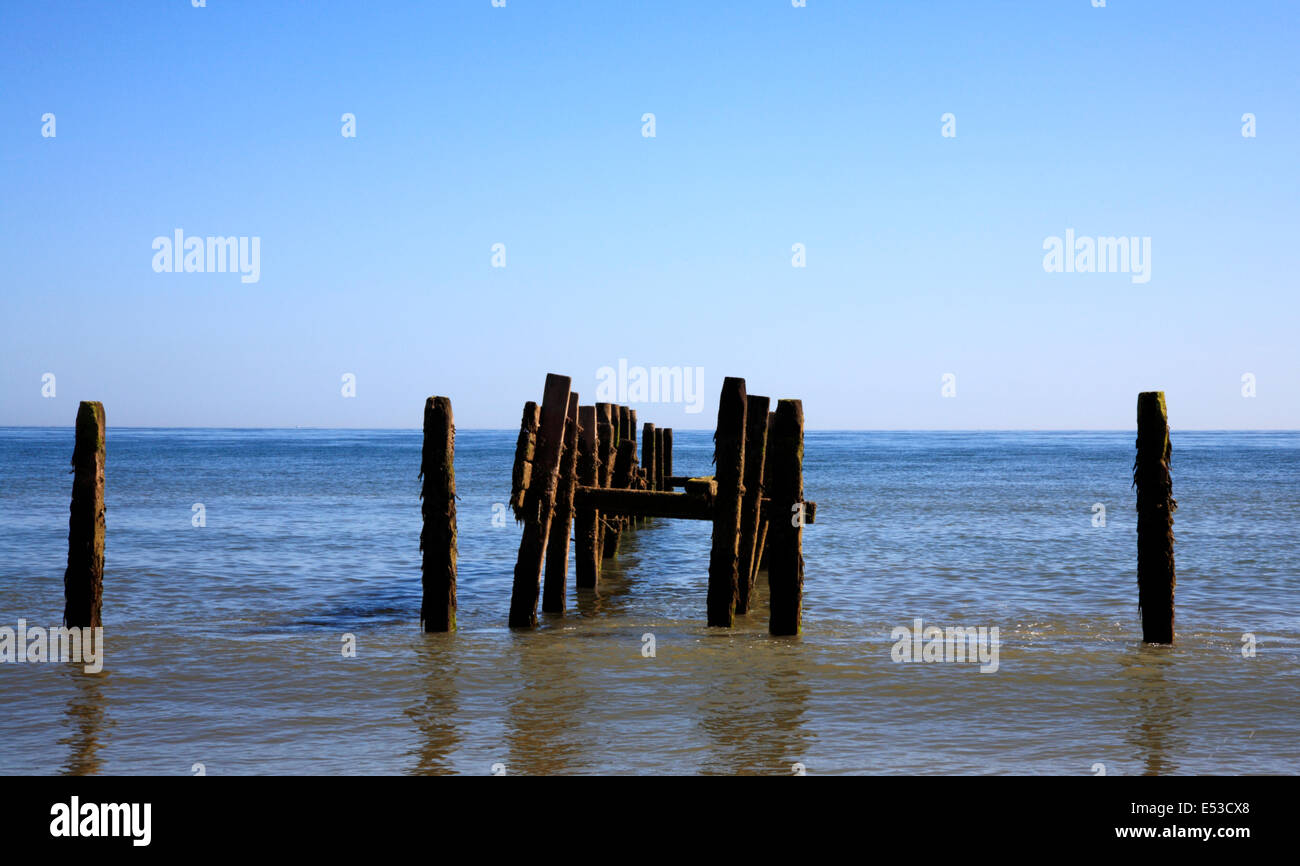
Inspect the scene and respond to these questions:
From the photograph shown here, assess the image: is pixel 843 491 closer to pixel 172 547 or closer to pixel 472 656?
pixel 172 547

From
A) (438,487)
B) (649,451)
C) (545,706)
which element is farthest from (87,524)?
(649,451)

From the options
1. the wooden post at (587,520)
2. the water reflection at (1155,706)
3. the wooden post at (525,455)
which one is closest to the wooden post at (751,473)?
the wooden post at (587,520)

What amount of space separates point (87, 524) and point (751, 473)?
775 centimetres

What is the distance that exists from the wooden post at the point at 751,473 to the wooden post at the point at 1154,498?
429 centimetres

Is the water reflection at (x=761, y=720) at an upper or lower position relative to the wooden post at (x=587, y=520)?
lower

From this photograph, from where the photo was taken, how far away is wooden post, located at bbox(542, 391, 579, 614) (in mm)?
12242

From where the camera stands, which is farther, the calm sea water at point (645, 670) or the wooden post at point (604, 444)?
the wooden post at point (604, 444)

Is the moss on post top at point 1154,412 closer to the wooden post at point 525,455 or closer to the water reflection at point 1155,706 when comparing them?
the water reflection at point 1155,706

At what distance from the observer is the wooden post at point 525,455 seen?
11.7 meters

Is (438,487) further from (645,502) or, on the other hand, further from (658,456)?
→ (658,456)

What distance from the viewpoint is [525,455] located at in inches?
463

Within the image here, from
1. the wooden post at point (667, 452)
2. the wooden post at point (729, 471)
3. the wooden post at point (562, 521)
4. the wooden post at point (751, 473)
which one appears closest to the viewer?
the wooden post at point (729, 471)

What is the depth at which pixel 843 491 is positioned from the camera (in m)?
45.5
